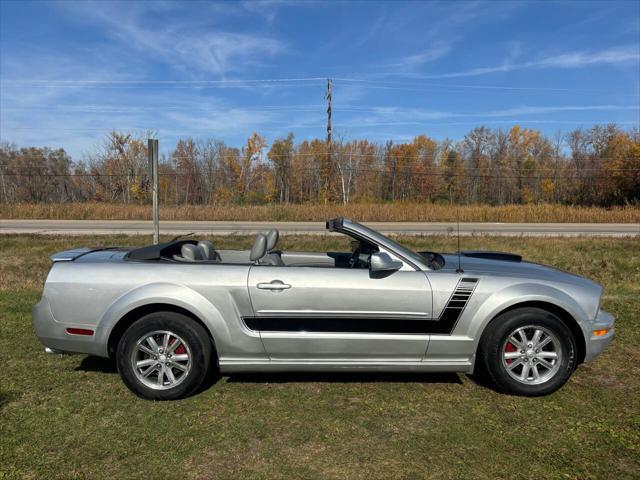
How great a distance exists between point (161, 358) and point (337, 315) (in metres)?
1.44

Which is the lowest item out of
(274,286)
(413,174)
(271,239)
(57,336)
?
(57,336)

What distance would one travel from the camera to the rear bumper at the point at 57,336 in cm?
379

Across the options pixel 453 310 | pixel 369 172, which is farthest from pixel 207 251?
pixel 369 172

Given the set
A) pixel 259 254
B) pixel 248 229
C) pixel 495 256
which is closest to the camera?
pixel 259 254

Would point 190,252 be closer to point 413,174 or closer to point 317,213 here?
point 317,213

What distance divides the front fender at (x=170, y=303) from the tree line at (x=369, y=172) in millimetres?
41774

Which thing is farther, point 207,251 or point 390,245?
point 207,251

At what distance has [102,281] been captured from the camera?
3.76 metres

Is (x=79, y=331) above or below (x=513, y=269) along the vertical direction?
below

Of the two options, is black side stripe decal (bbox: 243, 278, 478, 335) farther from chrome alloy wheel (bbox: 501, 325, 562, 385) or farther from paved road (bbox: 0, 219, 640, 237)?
paved road (bbox: 0, 219, 640, 237)

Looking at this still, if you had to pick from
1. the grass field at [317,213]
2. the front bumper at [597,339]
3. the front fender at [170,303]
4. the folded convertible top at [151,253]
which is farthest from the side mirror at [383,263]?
the grass field at [317,213]

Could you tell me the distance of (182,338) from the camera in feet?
12.3

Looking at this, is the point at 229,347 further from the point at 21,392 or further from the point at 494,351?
the point at 494,351

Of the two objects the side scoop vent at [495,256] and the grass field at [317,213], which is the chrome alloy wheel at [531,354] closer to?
the side scoop vent at [495,256]
